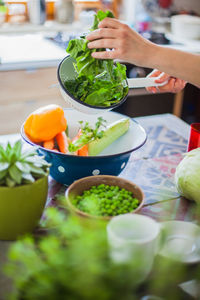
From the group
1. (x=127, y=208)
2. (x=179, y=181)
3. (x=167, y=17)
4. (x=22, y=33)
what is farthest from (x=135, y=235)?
(x=167, y=17)

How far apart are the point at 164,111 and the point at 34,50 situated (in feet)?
3.58

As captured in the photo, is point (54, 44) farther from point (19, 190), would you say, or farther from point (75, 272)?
point (75, 272)

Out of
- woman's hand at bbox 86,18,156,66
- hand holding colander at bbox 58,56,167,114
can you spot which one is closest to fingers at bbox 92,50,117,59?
woman's hand at bbox 86,18,156,66

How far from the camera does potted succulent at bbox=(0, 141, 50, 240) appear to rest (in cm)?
76

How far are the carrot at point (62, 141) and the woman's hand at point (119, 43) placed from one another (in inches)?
9.6

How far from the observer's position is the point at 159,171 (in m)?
1.16

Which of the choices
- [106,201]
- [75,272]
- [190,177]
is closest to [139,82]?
[190,177]

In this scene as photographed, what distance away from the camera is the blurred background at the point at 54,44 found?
7.97ft

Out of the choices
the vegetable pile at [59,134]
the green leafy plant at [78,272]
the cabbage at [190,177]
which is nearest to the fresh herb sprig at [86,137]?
the vegetable pile at [59,134]

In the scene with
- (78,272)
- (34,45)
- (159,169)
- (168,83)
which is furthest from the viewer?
(34,45)

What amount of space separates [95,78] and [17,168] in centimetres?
39

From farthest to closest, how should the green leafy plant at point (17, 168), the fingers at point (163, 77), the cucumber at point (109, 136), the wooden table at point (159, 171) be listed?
1. the fingers at point (163, 77)
2. the cucumber at point (109, 136)
3. the wooden table at point (159, 171)
4. the green leafy plant at point (17, 168)

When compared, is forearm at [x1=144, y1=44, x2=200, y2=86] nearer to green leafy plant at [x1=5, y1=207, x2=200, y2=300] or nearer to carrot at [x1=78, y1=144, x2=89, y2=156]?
carrot at [x1=78, y1=144, x2=89, y2=156]

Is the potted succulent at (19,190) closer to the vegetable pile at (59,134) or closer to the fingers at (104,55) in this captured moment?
the vegetable pile at (59,134)
